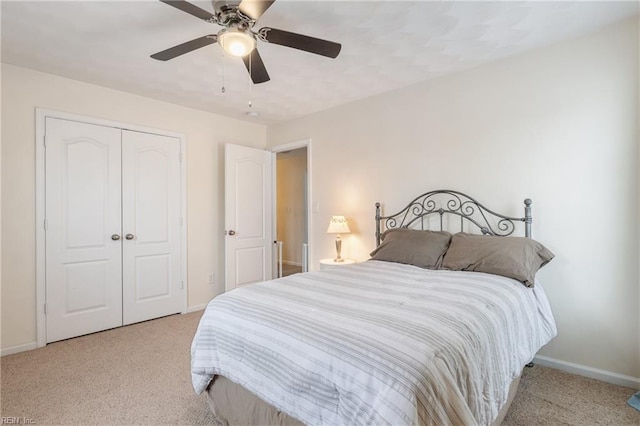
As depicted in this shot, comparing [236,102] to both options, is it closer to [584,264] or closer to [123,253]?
[123,253]

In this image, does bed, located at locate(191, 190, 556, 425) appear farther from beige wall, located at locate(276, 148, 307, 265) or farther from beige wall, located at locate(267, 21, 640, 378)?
beige wall, located at locate(276, 148, 307, 265)

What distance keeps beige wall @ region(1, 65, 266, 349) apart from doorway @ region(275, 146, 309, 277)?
2.74 meters

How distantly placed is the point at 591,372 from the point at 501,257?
1108mm

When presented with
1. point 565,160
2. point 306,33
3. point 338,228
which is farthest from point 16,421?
point 565,160

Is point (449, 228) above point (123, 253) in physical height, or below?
above

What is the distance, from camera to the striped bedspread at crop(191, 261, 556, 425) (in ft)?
3.66

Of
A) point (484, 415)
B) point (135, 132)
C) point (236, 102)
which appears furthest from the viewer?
point (236, 102)

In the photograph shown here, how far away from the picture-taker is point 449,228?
3.11 meters

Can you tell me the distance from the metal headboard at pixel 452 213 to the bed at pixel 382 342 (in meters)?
0.20

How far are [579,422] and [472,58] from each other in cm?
266

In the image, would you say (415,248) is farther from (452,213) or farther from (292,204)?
(292,204)

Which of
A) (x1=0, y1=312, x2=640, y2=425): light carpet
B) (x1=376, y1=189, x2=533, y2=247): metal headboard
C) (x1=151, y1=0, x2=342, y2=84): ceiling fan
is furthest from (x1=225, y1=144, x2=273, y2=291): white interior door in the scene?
(x1=151, y1=0, x2=342, y2=84): ceiling fan

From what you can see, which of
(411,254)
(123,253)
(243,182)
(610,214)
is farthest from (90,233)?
(610,214)

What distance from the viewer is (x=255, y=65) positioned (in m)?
2.21
